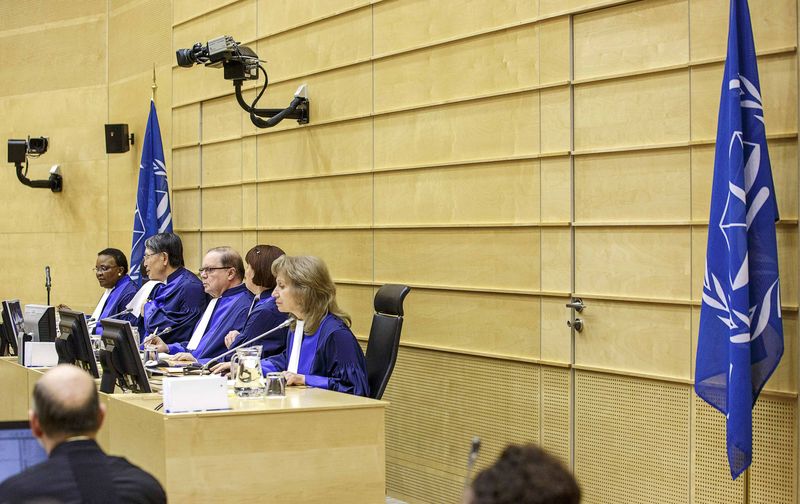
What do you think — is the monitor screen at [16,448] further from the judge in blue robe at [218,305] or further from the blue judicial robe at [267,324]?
the judge in blue robe at [218,305]

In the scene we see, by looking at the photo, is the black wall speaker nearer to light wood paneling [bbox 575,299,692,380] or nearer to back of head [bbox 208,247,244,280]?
back of head [bbox 208,247,244,280]

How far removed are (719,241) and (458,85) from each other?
2.07 meters

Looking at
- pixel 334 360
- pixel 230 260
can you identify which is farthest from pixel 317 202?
pixel 334 360

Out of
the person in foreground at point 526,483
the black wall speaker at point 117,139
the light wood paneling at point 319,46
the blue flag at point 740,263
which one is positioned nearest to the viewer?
the person in foreground at point 526,483

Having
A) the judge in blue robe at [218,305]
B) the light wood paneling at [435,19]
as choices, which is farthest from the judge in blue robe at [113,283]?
the light wood paneling at [435,19]

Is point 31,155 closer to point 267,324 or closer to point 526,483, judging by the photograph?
point 267,324

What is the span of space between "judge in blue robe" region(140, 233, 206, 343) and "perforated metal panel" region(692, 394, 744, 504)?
3645mm

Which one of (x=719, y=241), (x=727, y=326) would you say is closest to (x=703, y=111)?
(x=719, y=241)

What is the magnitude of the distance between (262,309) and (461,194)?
4.04 ft

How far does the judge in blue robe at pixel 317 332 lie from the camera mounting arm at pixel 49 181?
5.73m

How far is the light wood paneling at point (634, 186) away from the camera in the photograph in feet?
14.2

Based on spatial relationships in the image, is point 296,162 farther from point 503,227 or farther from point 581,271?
point 581,271

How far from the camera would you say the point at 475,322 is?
5.37m

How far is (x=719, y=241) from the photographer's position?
3795mm
